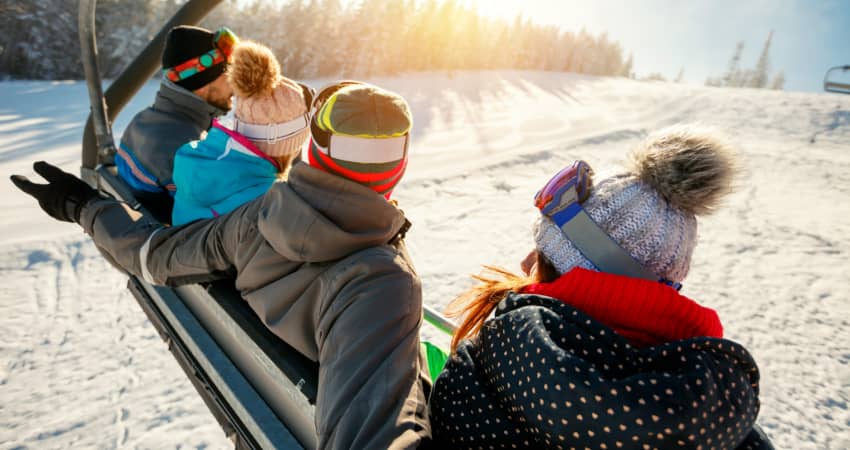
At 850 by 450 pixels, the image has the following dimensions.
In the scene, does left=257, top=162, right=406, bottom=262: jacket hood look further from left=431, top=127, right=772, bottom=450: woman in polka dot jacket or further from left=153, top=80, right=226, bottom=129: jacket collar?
left=153, top=80, right=226, bottom=129: jacket collar

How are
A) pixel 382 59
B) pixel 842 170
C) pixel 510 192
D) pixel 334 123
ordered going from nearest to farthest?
1. pixel 334 123
2. pixel 510 192
3. pixel 842 170
4. pixel 382 59

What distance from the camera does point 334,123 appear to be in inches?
41.5

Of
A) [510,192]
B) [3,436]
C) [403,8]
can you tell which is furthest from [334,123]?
[403,8]

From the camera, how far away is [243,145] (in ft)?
5.33

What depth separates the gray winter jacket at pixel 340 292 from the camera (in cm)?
86

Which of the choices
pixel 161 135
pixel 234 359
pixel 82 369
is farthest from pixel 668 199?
pixel 82 369

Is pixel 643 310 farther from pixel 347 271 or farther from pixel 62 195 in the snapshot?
pixel 62 195

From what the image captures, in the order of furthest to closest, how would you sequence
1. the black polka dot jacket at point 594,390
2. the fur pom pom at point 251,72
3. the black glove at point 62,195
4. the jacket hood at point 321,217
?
the black glove at point 62,195
the fur pom pom at point 251,72
the jacket hood at point 321,217
the black polka dot jacket at point 594,390

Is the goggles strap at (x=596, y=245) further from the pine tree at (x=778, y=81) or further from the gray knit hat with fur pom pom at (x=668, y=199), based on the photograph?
the pine tree at (x=778, y=81)

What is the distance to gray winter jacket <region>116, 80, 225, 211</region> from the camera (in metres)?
2.10

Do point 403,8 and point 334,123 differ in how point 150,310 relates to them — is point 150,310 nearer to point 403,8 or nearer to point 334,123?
point 334,123

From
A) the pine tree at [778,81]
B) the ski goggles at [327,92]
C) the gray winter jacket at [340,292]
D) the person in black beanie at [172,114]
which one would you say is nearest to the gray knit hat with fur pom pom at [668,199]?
the gray winter jacket at [340,292]

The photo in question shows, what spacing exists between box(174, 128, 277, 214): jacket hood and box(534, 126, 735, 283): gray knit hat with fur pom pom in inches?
49.4

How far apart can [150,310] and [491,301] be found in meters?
1.44
